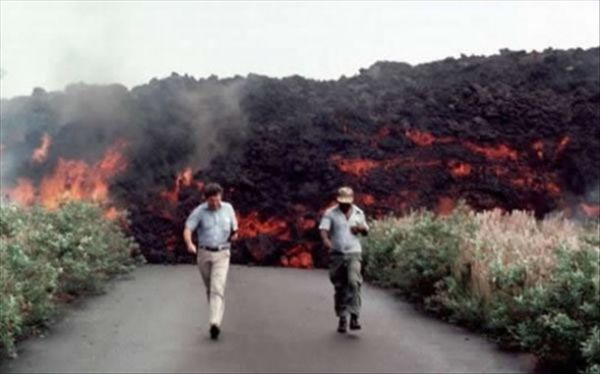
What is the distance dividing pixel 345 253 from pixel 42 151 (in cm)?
2182

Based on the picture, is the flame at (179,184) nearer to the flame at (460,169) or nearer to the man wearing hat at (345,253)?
the flame at (460,169)

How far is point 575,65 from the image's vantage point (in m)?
36.4

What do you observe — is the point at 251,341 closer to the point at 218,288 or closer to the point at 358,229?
the point at 218,288

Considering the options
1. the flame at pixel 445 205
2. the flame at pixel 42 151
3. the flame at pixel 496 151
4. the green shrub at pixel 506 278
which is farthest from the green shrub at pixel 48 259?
the flame at pixel 496 151

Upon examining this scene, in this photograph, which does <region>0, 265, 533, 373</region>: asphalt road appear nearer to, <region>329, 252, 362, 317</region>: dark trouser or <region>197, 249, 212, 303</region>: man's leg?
<region>329, 252, 362, 317</region>: dark trouser

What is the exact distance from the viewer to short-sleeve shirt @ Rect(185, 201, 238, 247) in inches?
494

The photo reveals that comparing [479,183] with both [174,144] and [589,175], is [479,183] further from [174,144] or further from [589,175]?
[174,144]

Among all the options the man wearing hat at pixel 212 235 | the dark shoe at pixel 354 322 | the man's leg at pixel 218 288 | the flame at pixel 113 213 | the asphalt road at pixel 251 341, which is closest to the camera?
the asphalt road at pixel 251 341

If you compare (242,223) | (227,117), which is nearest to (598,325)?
(242,223)

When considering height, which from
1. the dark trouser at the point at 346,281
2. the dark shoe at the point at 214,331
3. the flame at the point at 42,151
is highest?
the flame at the point at 42,151

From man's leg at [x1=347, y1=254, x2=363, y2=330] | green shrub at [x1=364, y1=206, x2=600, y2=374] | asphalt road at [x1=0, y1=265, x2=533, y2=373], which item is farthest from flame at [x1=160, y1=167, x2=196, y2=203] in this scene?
man's leg at [x1=347, y1=254, x2=363, y2=330]

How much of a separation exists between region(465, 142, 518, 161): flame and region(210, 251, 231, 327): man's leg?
20.4 m

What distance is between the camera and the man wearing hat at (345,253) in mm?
12930

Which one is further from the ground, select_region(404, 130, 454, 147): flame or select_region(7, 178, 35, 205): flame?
select_region(404, 130, 454, 147): flame
